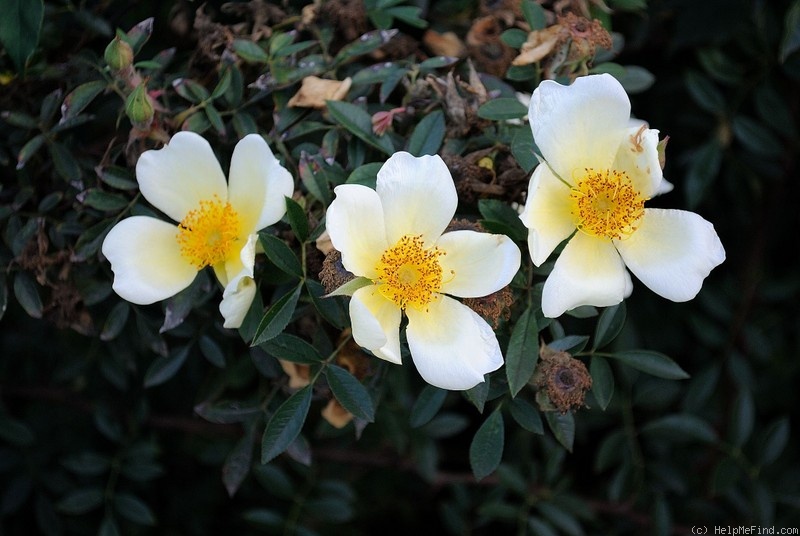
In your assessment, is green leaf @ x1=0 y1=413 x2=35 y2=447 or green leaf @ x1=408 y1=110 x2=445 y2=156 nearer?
green leaf @ x1=408 y1=110 x2=445 y2=156

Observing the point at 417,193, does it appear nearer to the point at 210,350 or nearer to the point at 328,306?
the point at 328,306

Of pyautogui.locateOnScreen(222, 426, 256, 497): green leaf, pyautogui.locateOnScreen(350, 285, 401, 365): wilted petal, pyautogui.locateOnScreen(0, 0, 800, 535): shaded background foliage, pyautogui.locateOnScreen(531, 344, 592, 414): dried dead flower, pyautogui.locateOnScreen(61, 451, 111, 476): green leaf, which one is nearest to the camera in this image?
pyautogui.locateOnScreen(350, 285, 401, 365): wilted petal

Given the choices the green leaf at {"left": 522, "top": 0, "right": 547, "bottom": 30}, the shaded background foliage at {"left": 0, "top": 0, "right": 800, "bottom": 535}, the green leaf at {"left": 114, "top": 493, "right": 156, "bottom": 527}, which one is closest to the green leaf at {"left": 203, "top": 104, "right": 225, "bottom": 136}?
the shaded background foliage at {"left": 0, "top": 0, "right": 800, "bottom": 535}

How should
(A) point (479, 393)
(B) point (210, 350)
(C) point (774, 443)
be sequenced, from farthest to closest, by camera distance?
(C) point (774, 443)
(B) point (210, 350)
(A) point (479, 393)

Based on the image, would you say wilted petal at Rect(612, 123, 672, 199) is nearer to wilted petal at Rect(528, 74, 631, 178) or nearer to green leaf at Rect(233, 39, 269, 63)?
wilted petal at Rect(528, 74, 631, 178)

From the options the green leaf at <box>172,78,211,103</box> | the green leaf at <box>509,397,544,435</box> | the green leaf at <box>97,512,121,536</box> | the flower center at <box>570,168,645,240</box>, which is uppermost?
the green leaf at <box>172,78,211,103</box>

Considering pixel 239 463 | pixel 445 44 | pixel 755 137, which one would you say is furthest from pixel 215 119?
pixel 755 137
